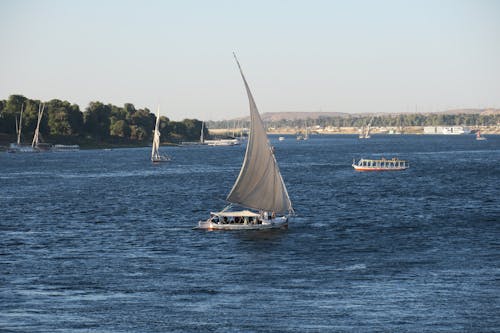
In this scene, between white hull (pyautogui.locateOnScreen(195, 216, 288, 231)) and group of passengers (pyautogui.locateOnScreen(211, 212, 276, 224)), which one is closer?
white hull (pyautogui.locateOnScreen(195, 216, 288, 231))

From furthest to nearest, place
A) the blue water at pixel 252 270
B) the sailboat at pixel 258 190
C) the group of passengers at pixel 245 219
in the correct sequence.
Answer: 1. the group of passengers at pixel 245 219
2. the sailboat at pixel 258 190
3. the blue water at pixel 252 270

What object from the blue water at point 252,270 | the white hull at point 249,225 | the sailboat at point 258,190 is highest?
the sailboat at point 258,190

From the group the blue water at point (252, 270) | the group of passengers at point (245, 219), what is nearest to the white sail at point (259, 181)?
the group of passengers at point (245, 219)

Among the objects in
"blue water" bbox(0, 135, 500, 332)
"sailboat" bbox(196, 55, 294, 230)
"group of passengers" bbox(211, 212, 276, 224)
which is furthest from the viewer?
"group of passengers" bbox(211, 212, 276, 224)

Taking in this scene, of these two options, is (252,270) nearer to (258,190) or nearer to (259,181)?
(258,190)

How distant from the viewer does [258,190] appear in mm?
102375

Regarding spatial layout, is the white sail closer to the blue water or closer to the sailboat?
Result: the sailboat

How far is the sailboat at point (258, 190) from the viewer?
101 metres

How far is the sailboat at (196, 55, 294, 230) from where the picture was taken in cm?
10144

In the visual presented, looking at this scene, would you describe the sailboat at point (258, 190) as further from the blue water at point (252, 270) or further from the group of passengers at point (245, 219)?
the blue water at point (252, 270)

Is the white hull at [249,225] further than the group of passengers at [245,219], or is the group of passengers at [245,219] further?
the group of passengers at [245,219]

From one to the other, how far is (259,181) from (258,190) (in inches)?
38.8

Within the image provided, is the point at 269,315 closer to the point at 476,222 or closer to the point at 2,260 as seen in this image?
the point at 2,260

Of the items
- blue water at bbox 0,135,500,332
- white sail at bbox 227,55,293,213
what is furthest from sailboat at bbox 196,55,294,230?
blue water at bbox 0,135,500,332
